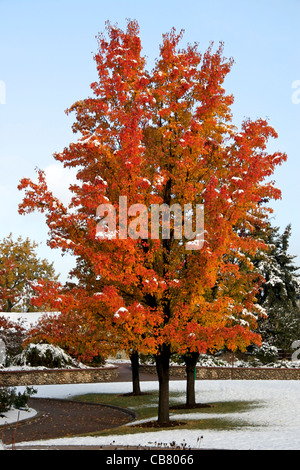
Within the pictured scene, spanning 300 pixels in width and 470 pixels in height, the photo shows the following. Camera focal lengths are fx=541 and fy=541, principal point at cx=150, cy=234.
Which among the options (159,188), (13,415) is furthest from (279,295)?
(159,188)

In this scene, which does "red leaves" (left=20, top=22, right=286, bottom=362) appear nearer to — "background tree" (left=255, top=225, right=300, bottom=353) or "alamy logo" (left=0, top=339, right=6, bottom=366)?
"alamy logo" (left=0, top=339, right=6, bottom=366)

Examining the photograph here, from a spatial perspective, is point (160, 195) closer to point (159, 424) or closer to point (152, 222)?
point (152, 222)

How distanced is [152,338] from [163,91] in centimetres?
684

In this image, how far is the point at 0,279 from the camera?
186 ft

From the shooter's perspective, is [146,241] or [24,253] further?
[24,253]

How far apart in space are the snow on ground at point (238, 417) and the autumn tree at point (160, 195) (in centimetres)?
228

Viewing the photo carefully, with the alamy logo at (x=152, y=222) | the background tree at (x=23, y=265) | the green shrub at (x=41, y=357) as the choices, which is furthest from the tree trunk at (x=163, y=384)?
the background tree at (x=23, y=265)

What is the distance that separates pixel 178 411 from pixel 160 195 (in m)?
8.14

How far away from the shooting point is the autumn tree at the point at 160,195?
1351cm

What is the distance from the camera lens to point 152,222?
46.6 ft
